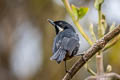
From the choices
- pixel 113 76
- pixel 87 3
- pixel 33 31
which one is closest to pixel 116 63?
pixel 87 3

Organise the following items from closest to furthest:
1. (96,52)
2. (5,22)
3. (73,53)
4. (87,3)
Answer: (96,52) < (73,53) < (87,3) < (5,22)

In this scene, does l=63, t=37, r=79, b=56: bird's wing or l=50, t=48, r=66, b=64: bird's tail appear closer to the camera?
l=50, t=48, r=66, b=64: bird's tail

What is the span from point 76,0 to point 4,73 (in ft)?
4.24

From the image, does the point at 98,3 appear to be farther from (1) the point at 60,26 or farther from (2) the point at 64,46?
(1) the point at 60,26

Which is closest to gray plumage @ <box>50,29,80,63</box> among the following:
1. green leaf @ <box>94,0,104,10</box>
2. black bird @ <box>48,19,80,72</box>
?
black bird @ <box>48,19,80,72</box>

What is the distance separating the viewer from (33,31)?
3961 mm

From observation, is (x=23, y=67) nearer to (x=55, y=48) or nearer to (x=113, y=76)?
(x=55, y=48)

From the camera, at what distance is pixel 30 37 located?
12.4 ft

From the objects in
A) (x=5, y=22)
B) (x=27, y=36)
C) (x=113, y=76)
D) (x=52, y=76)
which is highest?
(x=5, y=22)

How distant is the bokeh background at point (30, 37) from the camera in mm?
3623

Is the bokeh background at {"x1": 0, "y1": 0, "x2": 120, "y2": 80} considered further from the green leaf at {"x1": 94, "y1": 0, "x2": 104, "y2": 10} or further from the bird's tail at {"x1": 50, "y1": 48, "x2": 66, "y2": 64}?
the green leaf at {"x1": 94, "y1": 0, "x2": 104, "y2": 10}

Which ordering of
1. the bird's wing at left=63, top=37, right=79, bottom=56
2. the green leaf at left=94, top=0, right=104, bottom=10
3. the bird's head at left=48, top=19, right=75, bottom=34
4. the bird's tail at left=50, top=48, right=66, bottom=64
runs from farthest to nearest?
the bird's head at left=48, top=19, right=75, bottom=34
the bird's wing at left=63, top=37, right=79, bottom=56
the bird's tail at left=50, top=48, right=66, bottom=64
the green leaf at left=94, top=0, right=104, bottom=10

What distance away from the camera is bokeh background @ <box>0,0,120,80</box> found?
362cm

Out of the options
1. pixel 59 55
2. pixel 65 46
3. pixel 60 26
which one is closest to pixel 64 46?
pixel 65 46
